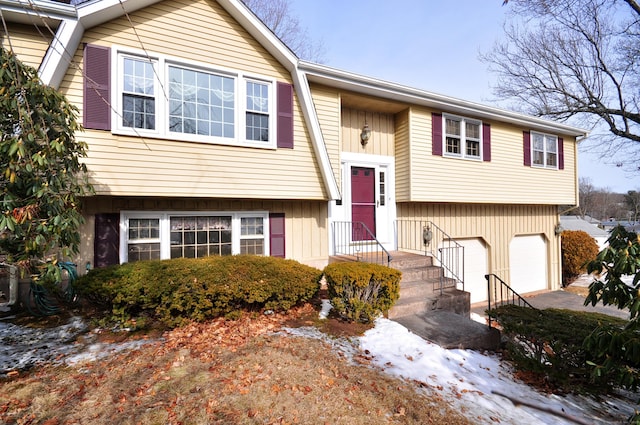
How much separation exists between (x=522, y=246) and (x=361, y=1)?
35.5ft

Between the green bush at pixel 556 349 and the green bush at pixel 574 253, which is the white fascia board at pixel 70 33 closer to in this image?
the green bush at pixel 556 349

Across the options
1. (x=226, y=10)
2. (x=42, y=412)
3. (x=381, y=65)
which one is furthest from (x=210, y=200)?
(x=381, y=65)

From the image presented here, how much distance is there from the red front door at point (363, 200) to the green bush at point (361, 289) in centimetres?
320

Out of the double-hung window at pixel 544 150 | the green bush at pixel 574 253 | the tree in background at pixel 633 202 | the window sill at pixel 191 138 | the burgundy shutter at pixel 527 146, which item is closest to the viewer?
the window sill at pixel 191 138

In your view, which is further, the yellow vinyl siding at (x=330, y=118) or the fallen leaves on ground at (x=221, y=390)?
the yellow vinyl siding at (x=330, y=118)

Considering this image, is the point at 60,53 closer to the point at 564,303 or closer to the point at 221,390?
the point at 221,390

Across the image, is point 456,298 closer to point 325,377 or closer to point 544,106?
point 325,377

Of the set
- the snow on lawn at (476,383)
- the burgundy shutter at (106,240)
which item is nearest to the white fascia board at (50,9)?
the burgundy shutter at (106,240)

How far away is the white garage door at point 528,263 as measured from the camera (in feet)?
39.4

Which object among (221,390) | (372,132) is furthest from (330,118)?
(221,390)

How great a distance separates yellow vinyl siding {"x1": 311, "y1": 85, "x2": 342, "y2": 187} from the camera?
752 centimetres

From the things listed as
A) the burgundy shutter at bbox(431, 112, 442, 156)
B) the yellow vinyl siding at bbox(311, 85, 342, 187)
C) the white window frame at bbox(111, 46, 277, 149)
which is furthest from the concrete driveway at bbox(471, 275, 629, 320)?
the white window frame at bbox(111, 46, 277, 149)

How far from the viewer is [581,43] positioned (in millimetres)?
15633

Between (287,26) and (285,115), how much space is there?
1293 centimetres
